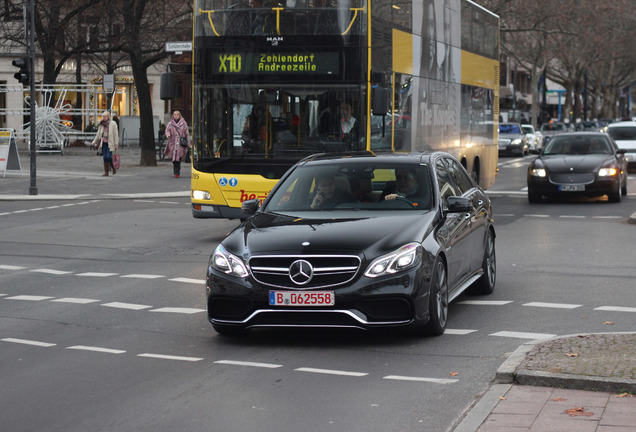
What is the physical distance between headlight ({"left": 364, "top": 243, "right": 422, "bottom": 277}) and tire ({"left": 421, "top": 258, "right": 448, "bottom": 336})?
10.6 inches

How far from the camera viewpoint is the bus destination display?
643 inches

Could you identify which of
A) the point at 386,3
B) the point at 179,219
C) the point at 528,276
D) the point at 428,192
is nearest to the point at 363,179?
the point at 428,192

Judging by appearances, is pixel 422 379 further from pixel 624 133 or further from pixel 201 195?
pixel 624 133

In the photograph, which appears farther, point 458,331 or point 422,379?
point 458,331

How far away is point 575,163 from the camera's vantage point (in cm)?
2344

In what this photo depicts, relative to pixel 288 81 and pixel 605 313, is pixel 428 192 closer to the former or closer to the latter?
pixel 605 313

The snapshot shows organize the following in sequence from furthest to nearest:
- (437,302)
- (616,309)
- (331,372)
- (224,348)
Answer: (616,309) < (437,302) < (224,348) < (331,372)

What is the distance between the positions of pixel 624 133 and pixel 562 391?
3390cm

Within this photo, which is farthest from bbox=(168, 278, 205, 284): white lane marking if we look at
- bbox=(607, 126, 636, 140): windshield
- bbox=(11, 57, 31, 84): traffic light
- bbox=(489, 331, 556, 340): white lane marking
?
bbox=(607, 126, 636, 140): windshield

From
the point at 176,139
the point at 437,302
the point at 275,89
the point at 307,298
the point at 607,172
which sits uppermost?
the point at 275,89

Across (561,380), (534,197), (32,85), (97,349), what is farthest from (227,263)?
(32,85)

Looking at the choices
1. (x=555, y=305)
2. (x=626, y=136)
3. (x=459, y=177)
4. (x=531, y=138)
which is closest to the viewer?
(x=555, y=305)

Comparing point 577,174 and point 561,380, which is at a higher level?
point 577,174

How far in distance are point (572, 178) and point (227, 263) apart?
51.9 ft
